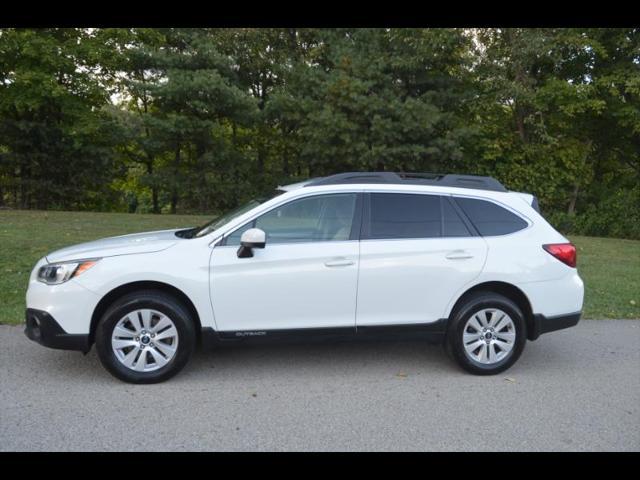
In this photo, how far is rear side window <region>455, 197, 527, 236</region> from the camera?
5219 mm

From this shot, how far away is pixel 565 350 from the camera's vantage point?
5.86 m

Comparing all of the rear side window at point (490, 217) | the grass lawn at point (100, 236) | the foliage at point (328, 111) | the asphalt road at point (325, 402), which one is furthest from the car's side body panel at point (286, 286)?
the foliage at point (328, 111)

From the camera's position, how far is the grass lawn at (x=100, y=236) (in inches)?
297

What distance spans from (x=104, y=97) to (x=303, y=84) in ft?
24.7

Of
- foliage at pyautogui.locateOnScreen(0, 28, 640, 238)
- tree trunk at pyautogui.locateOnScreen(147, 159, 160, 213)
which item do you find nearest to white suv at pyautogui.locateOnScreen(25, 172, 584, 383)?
foliage at pyautogui.locateOnScreen(0, 28, 640, 238)

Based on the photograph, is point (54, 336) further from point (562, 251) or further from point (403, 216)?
point (562, 251)

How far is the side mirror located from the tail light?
260 centimetres

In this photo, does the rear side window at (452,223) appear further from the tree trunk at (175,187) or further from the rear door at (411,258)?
the tree trunk at (175,187)

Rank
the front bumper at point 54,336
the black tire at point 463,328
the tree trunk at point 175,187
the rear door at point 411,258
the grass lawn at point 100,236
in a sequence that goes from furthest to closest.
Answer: the tree trunk at point 175,187 → the grass lawn at point 100,236 → the black tire at point 463,328 → the rear door at point 411,258 → the front bumper at point 54,336

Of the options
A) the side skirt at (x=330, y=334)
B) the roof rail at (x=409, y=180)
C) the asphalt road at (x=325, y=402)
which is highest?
the roof rail at (x=409, y=180)

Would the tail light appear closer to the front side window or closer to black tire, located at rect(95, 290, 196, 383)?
the front side window

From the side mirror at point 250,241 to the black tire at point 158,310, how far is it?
69 cm

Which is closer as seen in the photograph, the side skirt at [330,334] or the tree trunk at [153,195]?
the side skirt at [330,334]

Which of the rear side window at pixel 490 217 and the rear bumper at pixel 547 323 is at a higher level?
the rear side window at pixel 490 217
